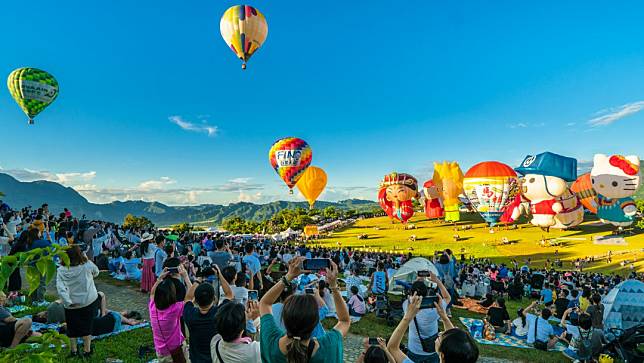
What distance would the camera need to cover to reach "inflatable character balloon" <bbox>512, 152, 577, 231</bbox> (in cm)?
3631

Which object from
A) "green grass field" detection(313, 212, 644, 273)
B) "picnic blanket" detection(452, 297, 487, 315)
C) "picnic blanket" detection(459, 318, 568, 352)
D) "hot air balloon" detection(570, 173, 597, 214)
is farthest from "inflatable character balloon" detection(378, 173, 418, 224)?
"picnic blanket" detection(459, 318, 568, 352)

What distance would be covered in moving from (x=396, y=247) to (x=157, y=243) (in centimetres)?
3163

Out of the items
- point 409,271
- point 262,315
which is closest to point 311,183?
point 409,271

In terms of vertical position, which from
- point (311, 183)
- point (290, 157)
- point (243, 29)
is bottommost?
point (311, 183)

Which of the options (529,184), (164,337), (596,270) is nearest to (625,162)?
(529,184)

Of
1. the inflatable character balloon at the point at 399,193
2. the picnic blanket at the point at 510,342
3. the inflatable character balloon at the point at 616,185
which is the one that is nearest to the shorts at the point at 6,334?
the picnic blanket at the point at 510,342

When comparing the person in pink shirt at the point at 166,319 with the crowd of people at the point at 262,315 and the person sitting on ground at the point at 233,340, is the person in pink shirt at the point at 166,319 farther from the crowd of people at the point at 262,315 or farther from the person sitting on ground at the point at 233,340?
the person sitting on ground at the point at 233,340

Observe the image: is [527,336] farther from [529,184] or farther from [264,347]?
[529,184]

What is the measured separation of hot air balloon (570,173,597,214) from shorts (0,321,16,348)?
44262 mm

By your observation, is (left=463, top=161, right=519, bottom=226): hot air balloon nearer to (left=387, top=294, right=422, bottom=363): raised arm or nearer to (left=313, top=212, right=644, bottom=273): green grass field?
(left=313, top=212, right=644, bottom=273): green grass field

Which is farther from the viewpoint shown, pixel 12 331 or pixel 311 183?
pixel 311 183

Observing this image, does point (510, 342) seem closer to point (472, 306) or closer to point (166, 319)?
point (472, 306)

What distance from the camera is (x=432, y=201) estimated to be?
52.0 meters

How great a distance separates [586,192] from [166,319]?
4436cm
